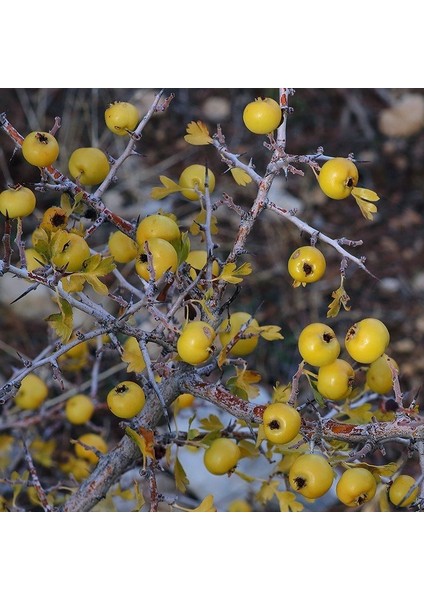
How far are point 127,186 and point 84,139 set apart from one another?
0.31 meters

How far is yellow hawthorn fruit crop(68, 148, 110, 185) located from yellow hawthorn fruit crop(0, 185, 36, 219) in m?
0.10

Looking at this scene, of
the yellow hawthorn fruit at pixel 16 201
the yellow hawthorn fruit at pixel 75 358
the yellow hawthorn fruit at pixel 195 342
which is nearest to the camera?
the yellow hawthorn fruit at pixel 195 342

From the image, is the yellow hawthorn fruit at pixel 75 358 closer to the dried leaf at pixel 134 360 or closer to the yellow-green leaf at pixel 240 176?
the dried leaf at pixel 134 360

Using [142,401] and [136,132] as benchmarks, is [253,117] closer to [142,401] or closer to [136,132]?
[136,132]

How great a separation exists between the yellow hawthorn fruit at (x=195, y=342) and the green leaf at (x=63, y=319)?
6.3 inches

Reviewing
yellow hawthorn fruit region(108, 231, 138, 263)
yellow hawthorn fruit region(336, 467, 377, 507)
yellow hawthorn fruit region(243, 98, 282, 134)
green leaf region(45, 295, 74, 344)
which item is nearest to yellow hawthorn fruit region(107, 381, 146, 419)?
green leaf region(45, 295, 74, 344)

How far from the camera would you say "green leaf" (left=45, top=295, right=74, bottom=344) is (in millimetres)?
1078

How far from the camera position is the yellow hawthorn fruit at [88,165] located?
1.23 meters

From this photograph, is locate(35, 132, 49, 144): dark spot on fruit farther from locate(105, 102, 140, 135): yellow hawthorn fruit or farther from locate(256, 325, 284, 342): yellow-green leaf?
locate(256, 325, 284, 342): yellow-green leaf

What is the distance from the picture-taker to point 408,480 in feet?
3.94

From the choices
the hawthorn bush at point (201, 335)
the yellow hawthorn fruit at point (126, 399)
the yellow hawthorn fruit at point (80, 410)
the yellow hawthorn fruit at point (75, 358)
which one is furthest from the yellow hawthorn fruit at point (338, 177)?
the yellow hawthorn fruit at point (80, 410)

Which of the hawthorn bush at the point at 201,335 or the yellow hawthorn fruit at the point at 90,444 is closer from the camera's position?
the hawthorn bush at the point at 201,335
